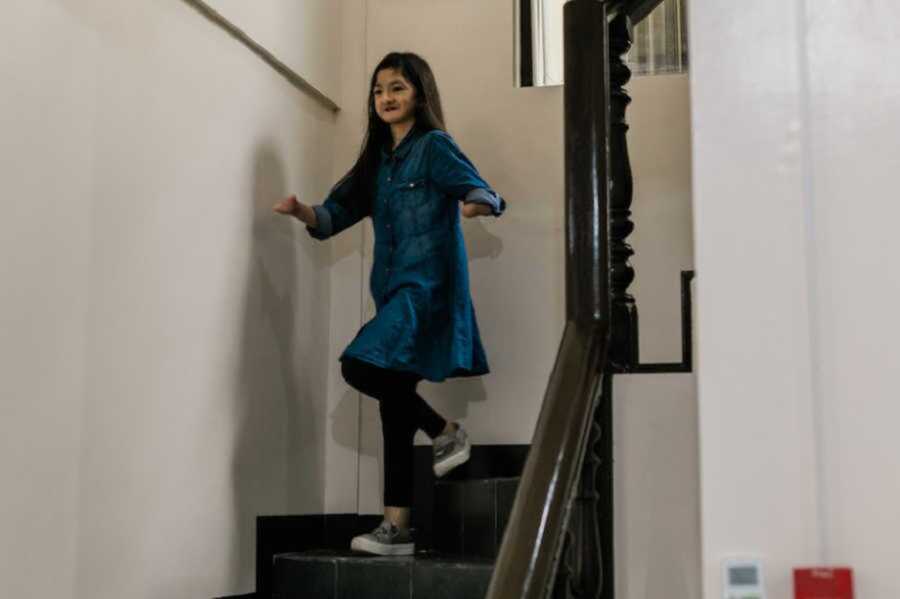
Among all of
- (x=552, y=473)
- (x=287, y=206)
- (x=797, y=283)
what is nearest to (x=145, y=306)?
(x=287, y=206)

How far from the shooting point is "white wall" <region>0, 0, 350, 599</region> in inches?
102

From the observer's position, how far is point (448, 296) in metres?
3.62

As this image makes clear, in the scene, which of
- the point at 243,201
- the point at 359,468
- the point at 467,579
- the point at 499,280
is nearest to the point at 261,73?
the point at 243,201

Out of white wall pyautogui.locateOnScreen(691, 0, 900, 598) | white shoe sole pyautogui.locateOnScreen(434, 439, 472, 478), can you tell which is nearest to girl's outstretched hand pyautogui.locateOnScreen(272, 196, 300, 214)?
white shoe sole pyautogui.locateOnScreen(434, 439, 472, 478)

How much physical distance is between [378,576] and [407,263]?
0.90 meters

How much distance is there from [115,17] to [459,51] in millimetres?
Result: 1511

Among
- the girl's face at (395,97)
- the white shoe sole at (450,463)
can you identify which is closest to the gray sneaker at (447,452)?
the white shoe sole at (450,463)

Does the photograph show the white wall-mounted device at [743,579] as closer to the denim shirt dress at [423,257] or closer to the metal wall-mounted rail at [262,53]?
the denim shirt dress at [423,257]

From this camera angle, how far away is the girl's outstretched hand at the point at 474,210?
3439 mm

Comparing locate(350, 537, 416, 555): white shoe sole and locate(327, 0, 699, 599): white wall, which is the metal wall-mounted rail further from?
locate(350, 537, 416, 555): white shoe sole

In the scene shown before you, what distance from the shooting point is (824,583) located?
6.46 feet

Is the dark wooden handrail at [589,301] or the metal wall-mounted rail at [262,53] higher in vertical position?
the metal wall-mounted rail at [262,53]

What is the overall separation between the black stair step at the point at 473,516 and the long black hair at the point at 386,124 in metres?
0.91

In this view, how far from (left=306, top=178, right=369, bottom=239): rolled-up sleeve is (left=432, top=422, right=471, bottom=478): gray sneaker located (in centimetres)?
70
